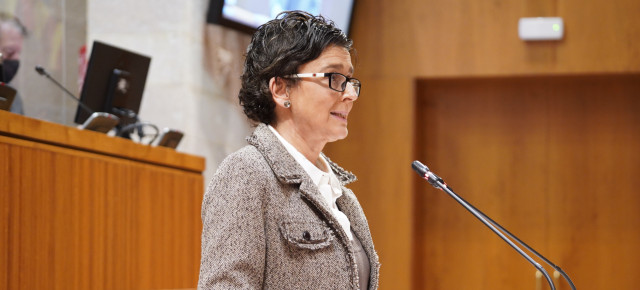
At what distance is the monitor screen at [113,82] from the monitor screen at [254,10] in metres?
0.66

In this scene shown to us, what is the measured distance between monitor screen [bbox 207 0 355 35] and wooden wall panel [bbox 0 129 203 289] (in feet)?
3.97

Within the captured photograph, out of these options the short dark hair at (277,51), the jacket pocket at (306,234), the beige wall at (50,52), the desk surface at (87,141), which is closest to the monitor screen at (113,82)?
the desk surface at (87,141)

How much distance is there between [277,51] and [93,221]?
3.60ft

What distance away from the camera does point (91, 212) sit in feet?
8.00

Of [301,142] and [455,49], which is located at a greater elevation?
[455,49]

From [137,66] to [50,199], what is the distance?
52.8 inches

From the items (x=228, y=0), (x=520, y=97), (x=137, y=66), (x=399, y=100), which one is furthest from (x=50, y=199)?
(x=520, y=97)

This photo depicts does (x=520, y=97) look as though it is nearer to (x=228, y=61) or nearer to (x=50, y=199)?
(x=228, y=61)

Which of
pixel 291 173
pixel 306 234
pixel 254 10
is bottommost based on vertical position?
pixel 306 234

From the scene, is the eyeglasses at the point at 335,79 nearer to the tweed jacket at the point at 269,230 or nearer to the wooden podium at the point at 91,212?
the tweed jacket at the point at 269,230

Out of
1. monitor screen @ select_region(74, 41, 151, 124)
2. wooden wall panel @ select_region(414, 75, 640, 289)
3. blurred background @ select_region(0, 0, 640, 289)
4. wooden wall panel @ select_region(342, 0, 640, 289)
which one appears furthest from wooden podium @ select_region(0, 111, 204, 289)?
wooden wall panel @ select_region(414, 75, 640, 289)

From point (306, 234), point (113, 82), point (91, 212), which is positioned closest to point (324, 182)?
point (306, 234)

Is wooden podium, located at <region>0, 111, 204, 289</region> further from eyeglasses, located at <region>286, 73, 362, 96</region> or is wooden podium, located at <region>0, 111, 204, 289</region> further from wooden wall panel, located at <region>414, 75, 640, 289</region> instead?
wooden wall panel, located at <region>414, 75, 640, 289</region>

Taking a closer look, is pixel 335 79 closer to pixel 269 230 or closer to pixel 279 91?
pixel 279 91
